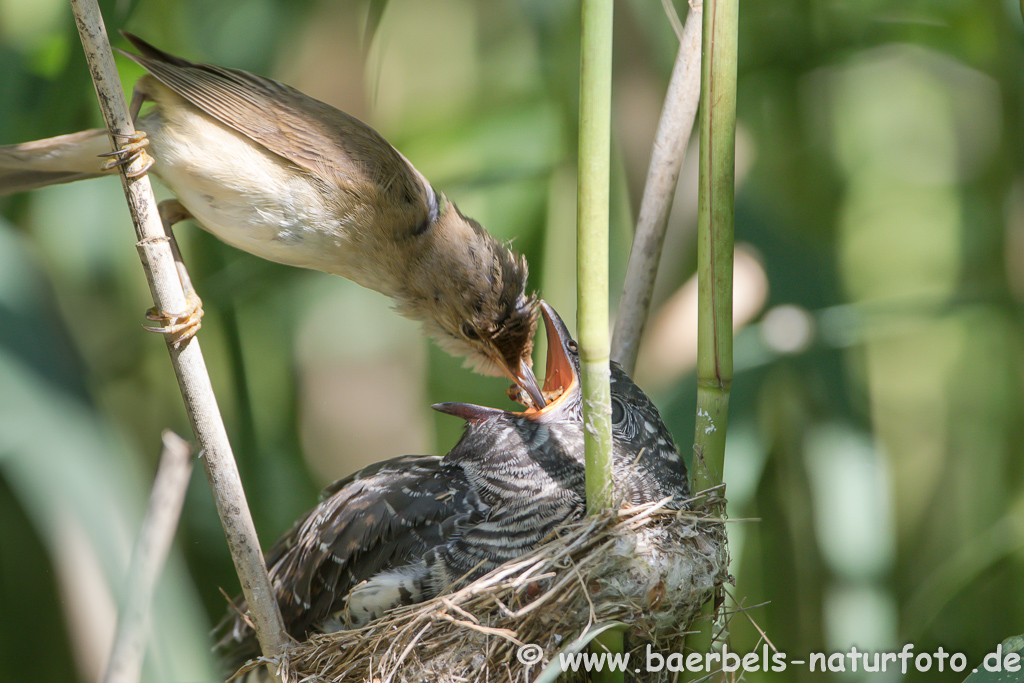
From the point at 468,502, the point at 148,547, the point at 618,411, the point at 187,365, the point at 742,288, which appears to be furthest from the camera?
the point at 742,288

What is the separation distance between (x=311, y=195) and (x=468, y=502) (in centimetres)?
75

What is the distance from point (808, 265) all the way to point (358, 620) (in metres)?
1.58

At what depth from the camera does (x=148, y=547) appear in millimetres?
978

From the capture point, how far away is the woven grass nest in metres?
1.17

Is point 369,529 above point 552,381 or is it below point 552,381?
below

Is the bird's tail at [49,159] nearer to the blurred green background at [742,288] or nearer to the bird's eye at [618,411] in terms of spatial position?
the blurred green background at [742,288]

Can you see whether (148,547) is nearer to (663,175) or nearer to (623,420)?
(623,420)

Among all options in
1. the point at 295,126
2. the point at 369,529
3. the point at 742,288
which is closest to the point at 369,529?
the point at 369,529

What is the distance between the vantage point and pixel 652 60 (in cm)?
231

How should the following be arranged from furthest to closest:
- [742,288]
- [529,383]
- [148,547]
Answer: [742,288] → [529,383] → [148,547]

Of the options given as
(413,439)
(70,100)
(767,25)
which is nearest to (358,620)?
(413,439)

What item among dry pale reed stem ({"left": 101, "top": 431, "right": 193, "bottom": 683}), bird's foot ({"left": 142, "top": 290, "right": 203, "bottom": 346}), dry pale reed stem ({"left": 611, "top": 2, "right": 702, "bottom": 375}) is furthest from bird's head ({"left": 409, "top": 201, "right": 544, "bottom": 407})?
dry pale reed stem ({"left": 101, "top": 431, "right": 193, "bottom": 683})

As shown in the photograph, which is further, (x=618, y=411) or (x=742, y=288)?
(x=742, y=288)

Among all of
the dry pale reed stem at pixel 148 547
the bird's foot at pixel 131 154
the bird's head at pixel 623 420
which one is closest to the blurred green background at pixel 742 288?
the bird's head at pixel 623 420
